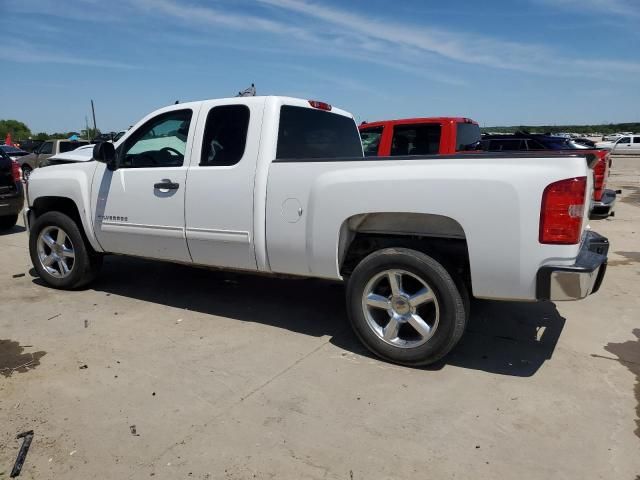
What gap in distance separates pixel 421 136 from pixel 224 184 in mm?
Result: 5185

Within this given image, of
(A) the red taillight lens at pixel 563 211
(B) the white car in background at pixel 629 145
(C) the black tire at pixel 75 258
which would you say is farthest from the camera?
(B) the white car in background at pixel 629 145

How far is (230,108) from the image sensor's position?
425 cm

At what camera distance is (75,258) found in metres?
5.18

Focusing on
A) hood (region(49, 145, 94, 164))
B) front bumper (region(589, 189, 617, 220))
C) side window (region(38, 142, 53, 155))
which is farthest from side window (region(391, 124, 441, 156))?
side window (region(38, 142, 53, 155))

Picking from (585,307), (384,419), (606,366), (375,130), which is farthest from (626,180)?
(384,419)

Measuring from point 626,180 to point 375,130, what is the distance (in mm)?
15097

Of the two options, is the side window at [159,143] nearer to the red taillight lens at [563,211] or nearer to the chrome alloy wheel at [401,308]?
the chrome alloy wheel at [401,308]

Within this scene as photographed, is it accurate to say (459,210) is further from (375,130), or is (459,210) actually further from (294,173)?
(375,130)

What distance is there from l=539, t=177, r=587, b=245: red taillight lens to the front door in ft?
9.38

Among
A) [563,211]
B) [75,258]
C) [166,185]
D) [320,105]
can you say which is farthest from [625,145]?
[75,258]

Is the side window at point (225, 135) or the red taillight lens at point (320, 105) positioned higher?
the red taillight lens at point (320, 105)

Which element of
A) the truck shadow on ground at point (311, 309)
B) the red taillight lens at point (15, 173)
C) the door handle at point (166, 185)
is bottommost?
the truck shadow on ground at point (311, 309)

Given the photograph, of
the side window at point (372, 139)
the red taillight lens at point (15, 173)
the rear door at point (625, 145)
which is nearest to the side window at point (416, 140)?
the side window at point (372, 139)

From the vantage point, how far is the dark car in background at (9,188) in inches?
335
